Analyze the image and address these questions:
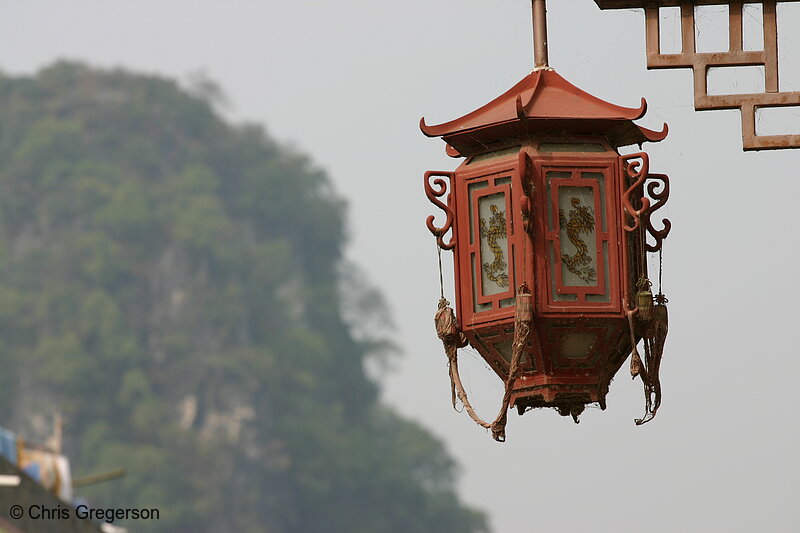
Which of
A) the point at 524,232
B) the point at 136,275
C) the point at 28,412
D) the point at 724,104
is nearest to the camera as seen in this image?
the point at 724,104

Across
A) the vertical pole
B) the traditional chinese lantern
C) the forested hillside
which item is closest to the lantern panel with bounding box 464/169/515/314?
the traditional chinese lantern

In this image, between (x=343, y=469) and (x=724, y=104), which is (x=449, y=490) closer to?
(x=343, y=469)

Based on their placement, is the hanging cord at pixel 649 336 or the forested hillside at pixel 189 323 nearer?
the hanging cord at pixel 649 336

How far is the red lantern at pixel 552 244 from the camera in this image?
671 centimetres

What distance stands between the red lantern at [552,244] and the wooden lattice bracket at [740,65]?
0.42m

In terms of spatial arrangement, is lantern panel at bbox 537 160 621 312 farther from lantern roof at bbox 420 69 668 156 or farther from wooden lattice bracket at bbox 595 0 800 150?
wooden lattice bracket at bbox 595 0 800 150

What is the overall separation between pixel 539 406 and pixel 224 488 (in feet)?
328

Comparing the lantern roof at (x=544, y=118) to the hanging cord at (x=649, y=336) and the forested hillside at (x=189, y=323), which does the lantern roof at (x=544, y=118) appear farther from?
the forested hillside at (x=189, y=323)

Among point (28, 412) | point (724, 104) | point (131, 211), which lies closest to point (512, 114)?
point (724, 104)

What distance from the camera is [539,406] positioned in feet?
22.7

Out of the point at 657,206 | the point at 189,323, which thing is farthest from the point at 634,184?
the point at 189,323

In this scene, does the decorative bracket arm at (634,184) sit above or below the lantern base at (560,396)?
above

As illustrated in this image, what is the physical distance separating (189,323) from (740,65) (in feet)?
342

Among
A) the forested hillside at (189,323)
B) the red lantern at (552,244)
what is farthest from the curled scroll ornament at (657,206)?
the forested hillside at (189,323)
